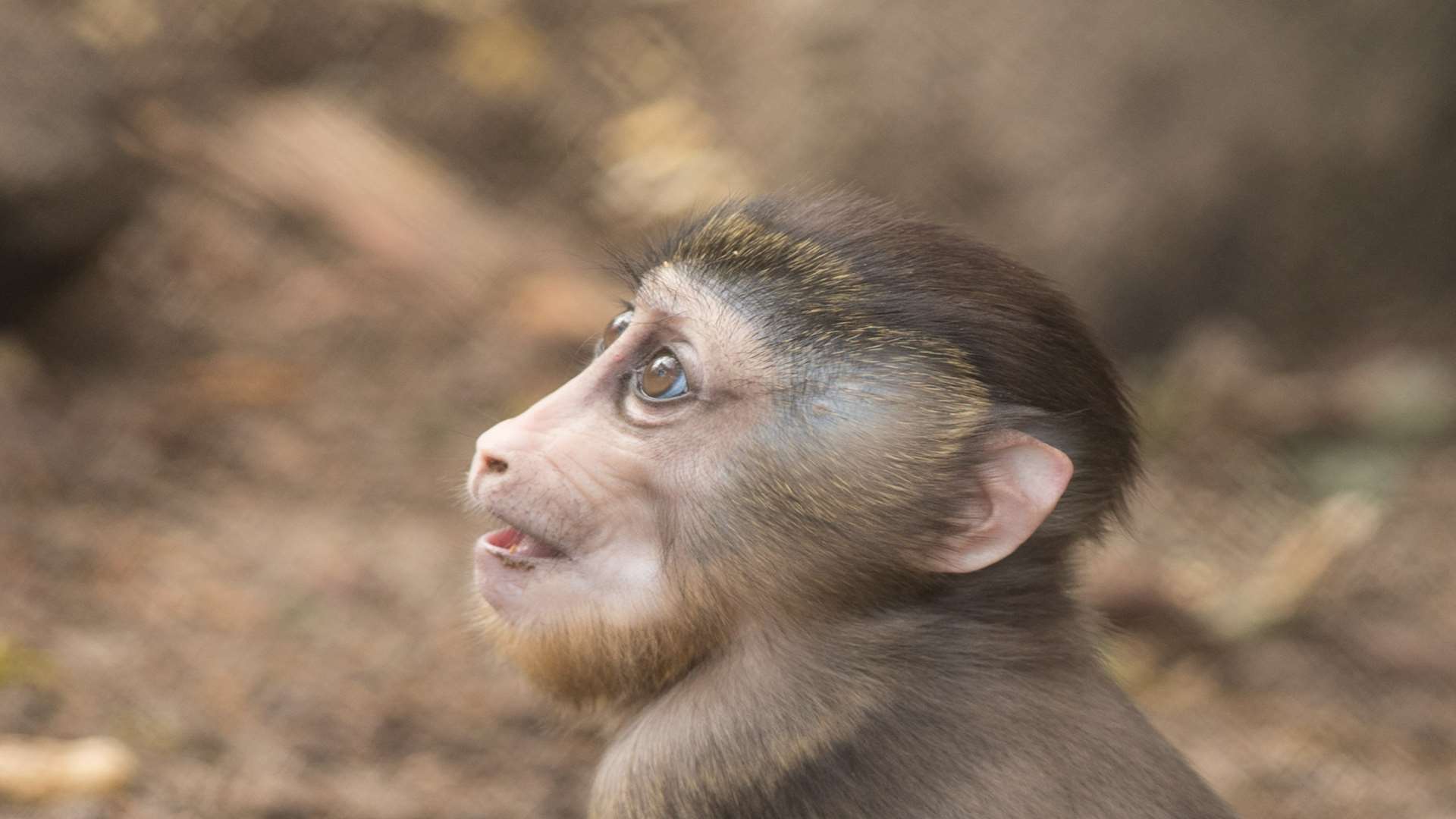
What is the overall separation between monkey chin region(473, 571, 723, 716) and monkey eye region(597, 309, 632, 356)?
1.55 feet

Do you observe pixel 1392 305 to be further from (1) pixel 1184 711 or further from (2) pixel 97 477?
(2) pixel 97 477

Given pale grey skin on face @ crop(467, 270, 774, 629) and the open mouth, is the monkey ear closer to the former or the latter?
pale grey skin on face @ crop(467, 270, 774, 629)

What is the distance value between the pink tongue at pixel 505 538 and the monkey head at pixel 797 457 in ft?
0.09

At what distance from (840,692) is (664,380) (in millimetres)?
508

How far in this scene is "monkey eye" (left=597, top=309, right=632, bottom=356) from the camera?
243cm

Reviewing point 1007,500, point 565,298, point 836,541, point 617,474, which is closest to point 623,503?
point 617,474

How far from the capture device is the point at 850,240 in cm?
222

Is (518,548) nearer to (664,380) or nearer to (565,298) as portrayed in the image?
(664,380)

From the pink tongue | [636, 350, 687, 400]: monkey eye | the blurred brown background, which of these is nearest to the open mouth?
the pink tongue

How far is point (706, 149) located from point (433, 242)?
1400mm

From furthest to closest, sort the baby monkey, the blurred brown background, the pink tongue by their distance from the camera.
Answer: the blurred brown background
the pink tongue
the baby monkey

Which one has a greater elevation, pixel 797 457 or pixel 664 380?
pixel 664 380

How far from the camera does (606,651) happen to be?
86.3 inches

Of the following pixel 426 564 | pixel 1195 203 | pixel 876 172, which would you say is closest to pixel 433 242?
pixel 426 564
